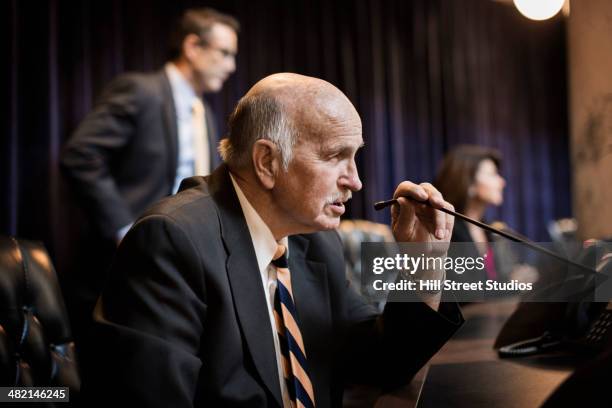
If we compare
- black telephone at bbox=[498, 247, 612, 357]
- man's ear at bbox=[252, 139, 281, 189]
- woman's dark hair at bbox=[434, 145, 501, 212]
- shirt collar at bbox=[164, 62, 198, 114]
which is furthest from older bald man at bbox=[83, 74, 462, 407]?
woman's dark hair at bbox=[434, 145, 501, 212]

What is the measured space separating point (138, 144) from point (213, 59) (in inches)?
17.1

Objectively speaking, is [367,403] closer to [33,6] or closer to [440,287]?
[440,287]

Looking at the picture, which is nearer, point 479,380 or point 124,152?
point 479,380

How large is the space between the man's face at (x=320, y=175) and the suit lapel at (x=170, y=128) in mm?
1198

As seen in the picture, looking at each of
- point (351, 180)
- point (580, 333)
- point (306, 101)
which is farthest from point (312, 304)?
point (580, 333)

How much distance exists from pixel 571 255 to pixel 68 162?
1.62 metres

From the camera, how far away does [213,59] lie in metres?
2.33

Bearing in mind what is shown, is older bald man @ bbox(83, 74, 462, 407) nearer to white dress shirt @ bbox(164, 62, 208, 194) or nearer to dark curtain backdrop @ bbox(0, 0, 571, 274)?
white dress shirt @ bbox(164, 62, 208, 194)

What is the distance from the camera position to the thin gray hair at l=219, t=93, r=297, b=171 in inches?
40.6

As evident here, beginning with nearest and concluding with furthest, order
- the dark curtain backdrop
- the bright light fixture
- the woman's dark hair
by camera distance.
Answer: the bright light fixture
the dark curtain backdrop
the woman's dark hair

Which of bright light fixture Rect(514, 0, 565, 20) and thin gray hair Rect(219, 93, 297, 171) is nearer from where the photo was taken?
thin gray hair Rect(219, 93, 297, 171)

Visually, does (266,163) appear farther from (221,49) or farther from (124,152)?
(221,49)

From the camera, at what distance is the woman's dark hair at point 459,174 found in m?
2.97

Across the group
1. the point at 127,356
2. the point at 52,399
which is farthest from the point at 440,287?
the point at 52,399
